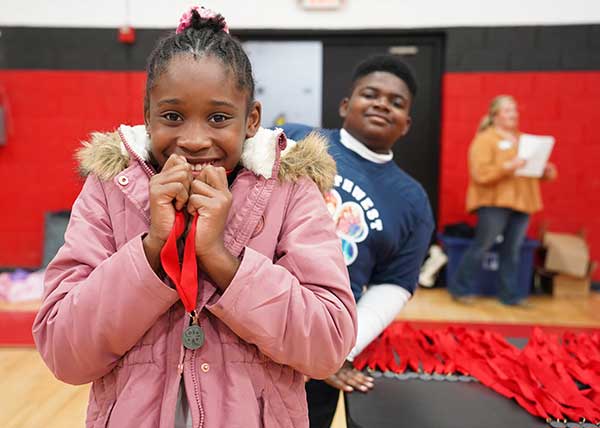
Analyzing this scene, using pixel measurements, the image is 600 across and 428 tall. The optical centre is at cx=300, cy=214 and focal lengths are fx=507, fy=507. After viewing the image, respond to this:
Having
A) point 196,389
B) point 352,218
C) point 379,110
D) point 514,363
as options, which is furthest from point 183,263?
point 514,363

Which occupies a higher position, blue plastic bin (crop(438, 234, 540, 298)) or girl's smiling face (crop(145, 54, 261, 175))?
girl's smiling face (crop(145, 54, 261, 175))

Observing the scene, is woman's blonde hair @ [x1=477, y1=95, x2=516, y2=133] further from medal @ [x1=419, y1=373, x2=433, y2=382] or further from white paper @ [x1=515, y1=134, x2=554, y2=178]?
medal @ [x1=419, y1=373, x2=433, y2=382]

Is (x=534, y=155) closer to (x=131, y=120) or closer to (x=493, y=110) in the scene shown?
(x=493, y=110)

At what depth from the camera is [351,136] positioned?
1686 mm

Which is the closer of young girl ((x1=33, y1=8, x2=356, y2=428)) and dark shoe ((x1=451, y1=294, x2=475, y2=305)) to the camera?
young girl ((x1=33, y1=8, x2=356, y2=428))

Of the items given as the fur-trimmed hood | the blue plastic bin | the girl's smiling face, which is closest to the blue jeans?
the blue plastic bin

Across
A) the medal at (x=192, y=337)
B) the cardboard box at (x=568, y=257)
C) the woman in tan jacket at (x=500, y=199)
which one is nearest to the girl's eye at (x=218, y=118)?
the medal at (x=192, y=337)

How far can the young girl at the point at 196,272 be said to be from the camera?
80 cm

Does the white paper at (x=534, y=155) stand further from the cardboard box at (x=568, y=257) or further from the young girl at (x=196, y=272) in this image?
the young girl at (x=196, y=272)

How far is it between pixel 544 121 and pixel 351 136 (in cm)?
374

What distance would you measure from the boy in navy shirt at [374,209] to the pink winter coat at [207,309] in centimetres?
56

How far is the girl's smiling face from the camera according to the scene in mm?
843

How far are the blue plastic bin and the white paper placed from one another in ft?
2.18

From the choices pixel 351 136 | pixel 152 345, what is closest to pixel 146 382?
pixel 152 345
